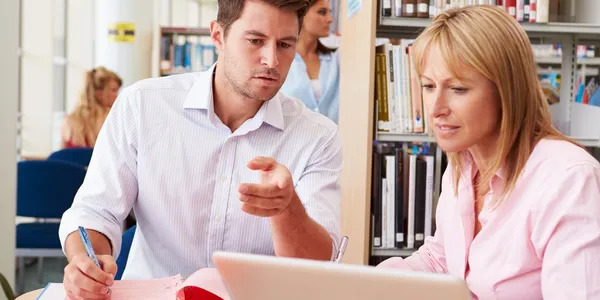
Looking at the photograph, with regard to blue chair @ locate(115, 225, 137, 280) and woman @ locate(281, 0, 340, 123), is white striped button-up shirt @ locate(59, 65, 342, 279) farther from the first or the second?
woman @ locate(281, 0, 340, 123)

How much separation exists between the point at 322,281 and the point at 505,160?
2.31 feet

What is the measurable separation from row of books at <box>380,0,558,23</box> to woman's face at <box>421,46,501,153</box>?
4.17 ft

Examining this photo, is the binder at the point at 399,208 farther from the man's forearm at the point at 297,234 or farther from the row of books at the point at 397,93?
the man's forearm at the point at 297,234

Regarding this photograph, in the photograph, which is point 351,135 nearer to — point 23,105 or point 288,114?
point 288,114

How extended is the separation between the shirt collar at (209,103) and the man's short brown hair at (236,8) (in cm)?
13

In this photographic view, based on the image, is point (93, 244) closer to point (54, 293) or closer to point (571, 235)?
point (54, 293)

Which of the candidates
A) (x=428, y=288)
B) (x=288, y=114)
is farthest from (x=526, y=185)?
(x=288, y=114)

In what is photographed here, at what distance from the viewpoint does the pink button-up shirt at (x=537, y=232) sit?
1.19 m

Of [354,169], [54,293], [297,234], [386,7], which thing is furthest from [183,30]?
[54,293]

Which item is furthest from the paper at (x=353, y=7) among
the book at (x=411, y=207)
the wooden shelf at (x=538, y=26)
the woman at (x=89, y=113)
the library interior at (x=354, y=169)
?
the woman at (x=89, y=113)

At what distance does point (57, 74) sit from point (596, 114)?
6518mm

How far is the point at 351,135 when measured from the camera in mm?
3010

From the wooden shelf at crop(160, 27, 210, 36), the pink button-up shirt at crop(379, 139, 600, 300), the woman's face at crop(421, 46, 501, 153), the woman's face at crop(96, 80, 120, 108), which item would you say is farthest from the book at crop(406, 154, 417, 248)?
the woman's face at crop(96, 80, 120, 108)

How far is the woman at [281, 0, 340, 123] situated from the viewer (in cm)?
400
